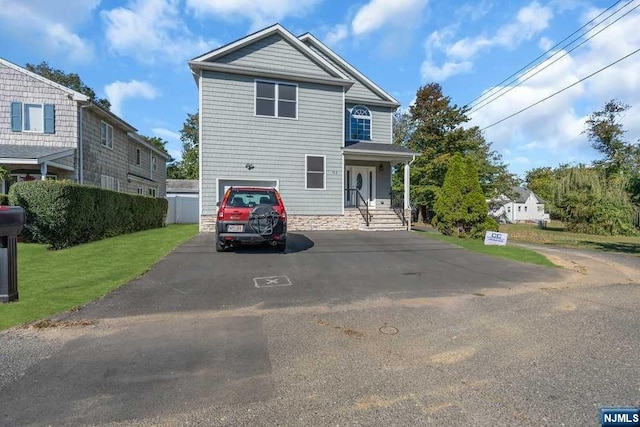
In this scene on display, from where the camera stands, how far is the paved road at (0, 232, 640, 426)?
2799 millimetres

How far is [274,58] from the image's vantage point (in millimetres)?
16141

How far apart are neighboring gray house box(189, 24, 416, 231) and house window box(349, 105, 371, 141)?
60.8 inches

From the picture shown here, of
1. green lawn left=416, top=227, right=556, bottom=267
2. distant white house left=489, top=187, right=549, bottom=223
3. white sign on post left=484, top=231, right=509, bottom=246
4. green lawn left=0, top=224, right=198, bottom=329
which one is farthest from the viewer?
distant white house left=489, top=187, right=549, bottom=223

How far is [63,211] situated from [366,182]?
42.5 ft

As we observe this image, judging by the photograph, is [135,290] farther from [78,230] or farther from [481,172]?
[481,172]

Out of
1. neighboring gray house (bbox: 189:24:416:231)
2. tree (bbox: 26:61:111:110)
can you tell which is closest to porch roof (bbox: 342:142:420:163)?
neighboring gray house (bbox: 189:24:416:231)

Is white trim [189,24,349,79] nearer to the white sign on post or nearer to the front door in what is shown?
the front door

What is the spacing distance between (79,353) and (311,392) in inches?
101

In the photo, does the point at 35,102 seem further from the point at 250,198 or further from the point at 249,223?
the point at 249,223

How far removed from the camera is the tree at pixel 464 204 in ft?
50.0

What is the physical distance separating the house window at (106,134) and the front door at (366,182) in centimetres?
1379

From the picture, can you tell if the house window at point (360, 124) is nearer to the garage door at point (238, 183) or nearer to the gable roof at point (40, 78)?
the garage door at point (238, 183)

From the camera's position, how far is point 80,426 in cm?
261

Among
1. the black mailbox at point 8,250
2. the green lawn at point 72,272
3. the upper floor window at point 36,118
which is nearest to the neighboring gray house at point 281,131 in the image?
the green lawn at point 72,272
